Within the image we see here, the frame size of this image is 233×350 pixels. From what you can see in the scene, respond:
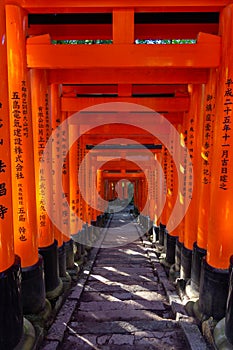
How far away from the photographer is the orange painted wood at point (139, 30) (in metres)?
4.34

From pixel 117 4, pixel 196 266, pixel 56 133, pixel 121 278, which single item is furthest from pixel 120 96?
pixel 121 278

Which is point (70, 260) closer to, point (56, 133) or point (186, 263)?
point (186, 263)

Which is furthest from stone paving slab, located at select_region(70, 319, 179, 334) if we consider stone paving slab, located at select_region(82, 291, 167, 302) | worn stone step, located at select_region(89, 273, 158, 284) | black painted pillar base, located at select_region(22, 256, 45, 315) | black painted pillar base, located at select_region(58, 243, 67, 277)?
worn stone step, located at select_region(89, 273, 158, 284)

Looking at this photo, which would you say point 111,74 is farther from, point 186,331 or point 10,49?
point 186,331

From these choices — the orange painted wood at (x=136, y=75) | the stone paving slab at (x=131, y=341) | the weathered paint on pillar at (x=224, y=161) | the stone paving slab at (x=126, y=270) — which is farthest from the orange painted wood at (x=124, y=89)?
the stone paving slab at (x=126, y=270)

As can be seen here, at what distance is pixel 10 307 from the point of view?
296 cm

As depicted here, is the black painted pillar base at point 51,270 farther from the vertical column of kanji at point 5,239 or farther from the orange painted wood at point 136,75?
the orange painted wood at point 136,75

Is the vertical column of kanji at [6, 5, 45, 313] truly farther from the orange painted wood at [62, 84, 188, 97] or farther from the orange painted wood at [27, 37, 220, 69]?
the orange painted wood at [62, 84, 188, 97]

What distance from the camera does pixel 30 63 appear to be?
3715 millimetres

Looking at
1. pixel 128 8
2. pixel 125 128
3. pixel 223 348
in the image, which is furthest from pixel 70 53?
pixel 125 128

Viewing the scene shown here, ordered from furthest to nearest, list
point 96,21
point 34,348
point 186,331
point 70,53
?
point 96,21
point 186,331
point 70,53
point 34,348

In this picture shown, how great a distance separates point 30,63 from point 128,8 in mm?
1327

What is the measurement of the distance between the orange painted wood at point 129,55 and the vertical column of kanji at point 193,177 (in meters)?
1.75

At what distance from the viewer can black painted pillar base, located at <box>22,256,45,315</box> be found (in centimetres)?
394
